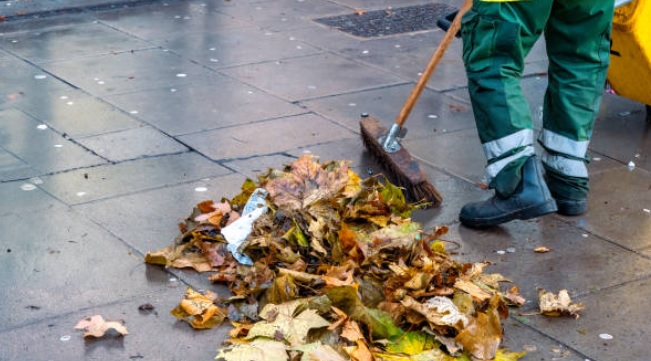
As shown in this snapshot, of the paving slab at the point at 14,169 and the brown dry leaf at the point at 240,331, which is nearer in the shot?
the brown dry leaf at the point at 240,331

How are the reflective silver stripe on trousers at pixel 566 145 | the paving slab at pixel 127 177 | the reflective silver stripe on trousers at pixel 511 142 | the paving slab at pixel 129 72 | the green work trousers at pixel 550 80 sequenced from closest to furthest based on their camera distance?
the green work trousers at pixel 550 80, the reflective silver stripe on trousers at pixel 511 142, the reflective silver stripe on trousers at pixel 566 145, the paving slab at pixel 127 177, the paving slab at pixel 129 72

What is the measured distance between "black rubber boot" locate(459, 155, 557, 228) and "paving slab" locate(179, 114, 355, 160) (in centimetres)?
130

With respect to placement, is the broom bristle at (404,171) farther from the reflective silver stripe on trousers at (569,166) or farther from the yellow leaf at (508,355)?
the yellow leaf at (508,355)

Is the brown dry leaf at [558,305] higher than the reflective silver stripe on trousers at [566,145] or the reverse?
the reverse

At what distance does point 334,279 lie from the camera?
3.66 meters

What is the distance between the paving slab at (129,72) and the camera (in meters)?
6.42

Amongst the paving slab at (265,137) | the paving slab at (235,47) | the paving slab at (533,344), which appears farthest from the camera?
the paving slab at (235,47)

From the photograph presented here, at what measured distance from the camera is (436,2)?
8.94 metres

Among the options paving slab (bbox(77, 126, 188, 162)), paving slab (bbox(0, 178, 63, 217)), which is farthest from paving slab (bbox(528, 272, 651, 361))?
paving slab (bbox(77, 126, 188, 162))

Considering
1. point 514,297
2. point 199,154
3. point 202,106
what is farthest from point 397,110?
point 514,297

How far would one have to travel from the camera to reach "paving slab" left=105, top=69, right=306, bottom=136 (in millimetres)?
5773

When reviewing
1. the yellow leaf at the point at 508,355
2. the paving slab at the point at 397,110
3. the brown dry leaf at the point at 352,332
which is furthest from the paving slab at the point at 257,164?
the yellow leaf at the point at 508,355

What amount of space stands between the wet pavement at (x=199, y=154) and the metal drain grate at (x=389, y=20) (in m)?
0.15

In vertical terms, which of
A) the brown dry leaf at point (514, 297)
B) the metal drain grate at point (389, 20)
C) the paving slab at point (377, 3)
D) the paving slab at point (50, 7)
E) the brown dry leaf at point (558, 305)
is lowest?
the paving slab at point (50, 7)
